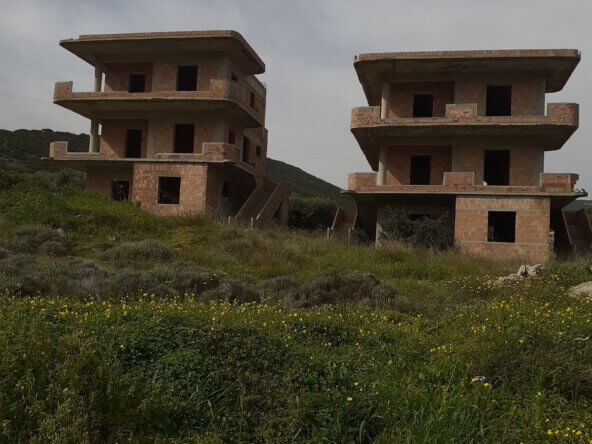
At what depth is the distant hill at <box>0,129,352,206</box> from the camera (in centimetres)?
→ 4991

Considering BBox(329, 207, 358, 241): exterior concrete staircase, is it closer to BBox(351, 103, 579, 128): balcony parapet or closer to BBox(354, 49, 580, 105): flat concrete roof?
BBox(351, 103, 579, 128): balcony parapet

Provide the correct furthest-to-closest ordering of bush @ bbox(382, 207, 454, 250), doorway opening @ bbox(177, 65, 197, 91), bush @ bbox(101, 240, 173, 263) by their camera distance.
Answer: doorway opening @ bbox(177, 65, 197, 91) → bush @ bbox(382, 207, 454, 250) → bush @ bbox(101, 240, 173, 263)

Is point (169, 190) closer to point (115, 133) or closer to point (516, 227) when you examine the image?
point (115, 133)

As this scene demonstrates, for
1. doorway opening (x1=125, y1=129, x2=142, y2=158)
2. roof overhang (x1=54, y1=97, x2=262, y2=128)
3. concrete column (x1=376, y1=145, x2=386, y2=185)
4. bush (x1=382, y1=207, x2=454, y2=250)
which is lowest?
bush (x1=382, y1=207, x2=454, y2=250)

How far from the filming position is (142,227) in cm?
2058

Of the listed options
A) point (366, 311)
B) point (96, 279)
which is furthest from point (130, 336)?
point (96, 279)

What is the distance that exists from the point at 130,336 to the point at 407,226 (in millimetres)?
18220

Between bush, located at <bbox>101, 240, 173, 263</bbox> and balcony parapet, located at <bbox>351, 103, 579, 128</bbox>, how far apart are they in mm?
10938

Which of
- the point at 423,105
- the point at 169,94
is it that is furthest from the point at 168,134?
the point at 423,105

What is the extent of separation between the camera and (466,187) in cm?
2234

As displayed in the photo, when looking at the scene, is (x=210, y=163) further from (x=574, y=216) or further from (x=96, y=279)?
(x=574, y=216)

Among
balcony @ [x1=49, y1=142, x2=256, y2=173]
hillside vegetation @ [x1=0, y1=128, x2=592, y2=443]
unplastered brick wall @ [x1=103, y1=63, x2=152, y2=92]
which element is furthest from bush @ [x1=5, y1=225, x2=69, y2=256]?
unplastered brick wall @ [x1=103, y1=63, x2=152, y2=92]

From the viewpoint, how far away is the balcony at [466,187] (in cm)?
2155

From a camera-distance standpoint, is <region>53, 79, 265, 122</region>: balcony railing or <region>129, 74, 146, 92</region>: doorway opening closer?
<region>53, 79, 265, 122</region>: balcony railing
